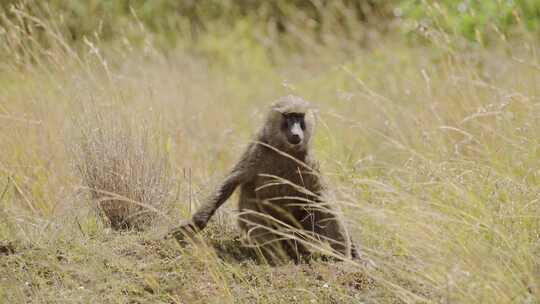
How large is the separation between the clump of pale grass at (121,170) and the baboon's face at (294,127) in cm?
77

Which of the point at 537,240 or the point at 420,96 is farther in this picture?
the point at 420,96

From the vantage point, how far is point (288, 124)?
13.7 feet

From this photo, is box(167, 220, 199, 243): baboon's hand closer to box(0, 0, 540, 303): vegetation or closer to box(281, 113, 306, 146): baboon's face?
box(0, 0, 540, 303): vegetation

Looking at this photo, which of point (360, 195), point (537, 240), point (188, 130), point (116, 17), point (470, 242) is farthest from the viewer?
point (116, 17)

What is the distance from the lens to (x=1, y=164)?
15.6 feet

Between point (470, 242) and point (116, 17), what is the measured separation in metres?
8.77

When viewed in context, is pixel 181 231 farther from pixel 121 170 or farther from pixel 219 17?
pixel 219 17

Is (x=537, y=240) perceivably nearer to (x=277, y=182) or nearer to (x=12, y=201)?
(x=277, y=182)

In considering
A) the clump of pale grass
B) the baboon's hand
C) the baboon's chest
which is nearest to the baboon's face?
the baboon's chest

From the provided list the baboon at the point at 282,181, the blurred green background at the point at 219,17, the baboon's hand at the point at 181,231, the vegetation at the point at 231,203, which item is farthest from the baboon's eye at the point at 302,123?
the blurred green background at the point at 219,17

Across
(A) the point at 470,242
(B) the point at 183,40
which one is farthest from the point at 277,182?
(B) the point at 183,40

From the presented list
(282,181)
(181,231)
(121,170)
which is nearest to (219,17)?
(121,170)

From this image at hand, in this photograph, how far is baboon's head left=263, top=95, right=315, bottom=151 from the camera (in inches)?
163

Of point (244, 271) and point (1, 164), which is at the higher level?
point (1, 164)
